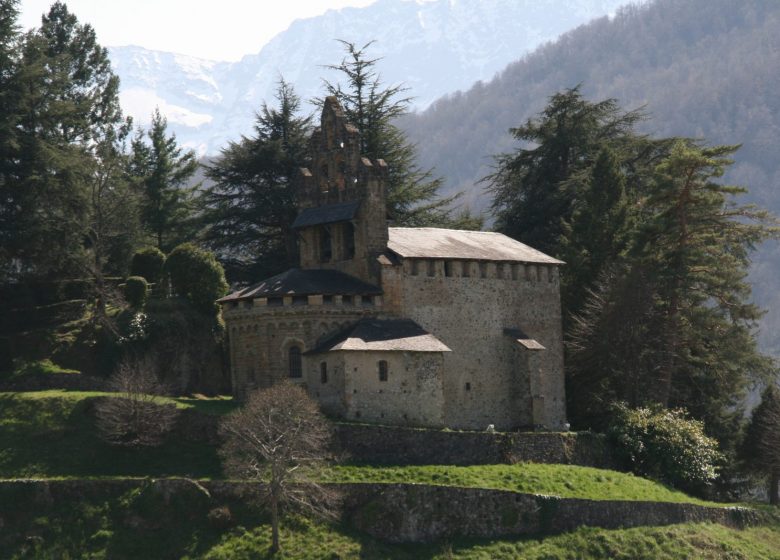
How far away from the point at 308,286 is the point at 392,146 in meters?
18.9

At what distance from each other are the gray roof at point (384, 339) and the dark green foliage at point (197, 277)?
27.5 ft

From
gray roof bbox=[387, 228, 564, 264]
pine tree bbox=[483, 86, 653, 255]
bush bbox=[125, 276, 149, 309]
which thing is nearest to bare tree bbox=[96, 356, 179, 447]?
bush bbox=[125, 276, 149, 309]

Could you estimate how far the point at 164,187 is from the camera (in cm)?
7938

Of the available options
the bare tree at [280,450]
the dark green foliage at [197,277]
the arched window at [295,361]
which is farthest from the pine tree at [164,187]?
the bare tree at [280,450]

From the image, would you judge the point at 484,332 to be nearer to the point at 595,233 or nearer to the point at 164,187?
the point at 595,233

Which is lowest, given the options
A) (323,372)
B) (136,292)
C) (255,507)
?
(255,507)

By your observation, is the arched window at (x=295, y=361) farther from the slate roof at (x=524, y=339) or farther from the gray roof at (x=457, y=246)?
the slate roof at (x=524, y=339)

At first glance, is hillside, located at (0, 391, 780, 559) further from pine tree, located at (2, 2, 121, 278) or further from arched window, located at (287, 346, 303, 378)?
pine tree, located at (2, 2, 121, 278)

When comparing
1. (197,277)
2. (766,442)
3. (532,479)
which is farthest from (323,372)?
(766,442)

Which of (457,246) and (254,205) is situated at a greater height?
(254,205)

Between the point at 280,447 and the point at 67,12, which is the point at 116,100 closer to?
the point at 67,12

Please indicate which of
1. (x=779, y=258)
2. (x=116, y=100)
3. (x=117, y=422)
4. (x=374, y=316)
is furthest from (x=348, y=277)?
(x=779, y=258)

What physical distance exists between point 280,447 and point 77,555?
26.5 feet

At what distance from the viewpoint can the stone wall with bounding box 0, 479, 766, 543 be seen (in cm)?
5100
